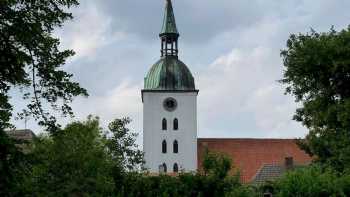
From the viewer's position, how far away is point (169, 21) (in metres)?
80.6

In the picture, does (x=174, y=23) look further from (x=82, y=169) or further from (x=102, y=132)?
(x=82, y=169)

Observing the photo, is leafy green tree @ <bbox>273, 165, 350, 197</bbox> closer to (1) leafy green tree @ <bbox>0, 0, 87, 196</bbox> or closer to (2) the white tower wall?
(1) leafy green tree @ <bbox>0, 0, 87, 196</bbox>

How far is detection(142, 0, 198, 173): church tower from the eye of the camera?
79.1 meters

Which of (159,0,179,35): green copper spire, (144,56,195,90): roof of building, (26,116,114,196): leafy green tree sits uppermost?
(159,0,179,35): green copper spire

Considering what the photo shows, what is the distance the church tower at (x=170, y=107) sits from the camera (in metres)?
79.1

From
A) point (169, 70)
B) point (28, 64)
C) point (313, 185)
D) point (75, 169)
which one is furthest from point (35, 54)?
point (169, 70)

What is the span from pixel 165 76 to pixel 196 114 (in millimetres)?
5080

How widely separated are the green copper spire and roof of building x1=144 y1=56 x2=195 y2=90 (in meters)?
2.65

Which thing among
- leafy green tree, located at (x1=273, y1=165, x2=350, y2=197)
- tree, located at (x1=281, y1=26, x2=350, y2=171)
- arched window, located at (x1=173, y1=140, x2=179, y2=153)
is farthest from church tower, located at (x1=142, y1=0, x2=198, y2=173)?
leafy green tree, located at (x1=273, y1=165, x2=350, y2=197)

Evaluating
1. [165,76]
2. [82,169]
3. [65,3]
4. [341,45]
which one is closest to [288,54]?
[341,45]

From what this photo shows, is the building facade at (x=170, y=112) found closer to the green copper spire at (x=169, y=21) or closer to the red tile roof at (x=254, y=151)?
the green copper spire at (x=169, y=21)

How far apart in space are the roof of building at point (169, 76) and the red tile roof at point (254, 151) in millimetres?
6701

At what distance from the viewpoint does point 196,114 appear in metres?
81.0

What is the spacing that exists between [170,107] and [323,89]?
3840 cm
